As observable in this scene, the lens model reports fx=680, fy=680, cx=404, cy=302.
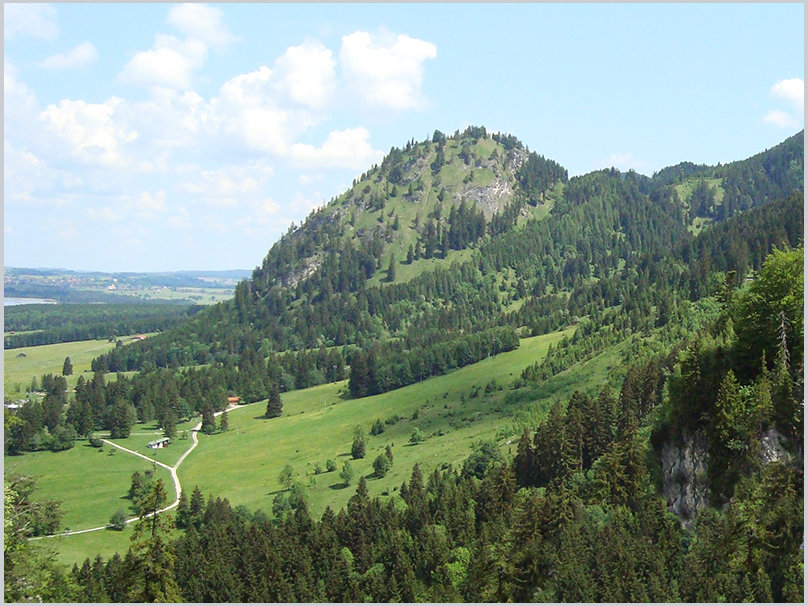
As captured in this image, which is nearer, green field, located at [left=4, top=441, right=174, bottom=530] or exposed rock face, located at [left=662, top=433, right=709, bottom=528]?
exposed rock face, located at [left=662, top=433, right=709, bottom=528]

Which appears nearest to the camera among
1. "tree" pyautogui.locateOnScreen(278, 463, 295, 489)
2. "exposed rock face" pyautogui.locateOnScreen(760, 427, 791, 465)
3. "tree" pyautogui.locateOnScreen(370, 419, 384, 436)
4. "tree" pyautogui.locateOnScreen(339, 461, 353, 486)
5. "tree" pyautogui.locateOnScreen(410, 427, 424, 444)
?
"exposed rock face" pyautogui.locateOnScreen(760, 427, 791, 465)

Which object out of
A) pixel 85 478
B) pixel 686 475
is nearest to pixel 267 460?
pixel 85 478

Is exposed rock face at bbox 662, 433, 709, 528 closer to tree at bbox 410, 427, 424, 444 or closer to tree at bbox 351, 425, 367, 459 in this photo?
tree at bbox 410, 427, 424, 444

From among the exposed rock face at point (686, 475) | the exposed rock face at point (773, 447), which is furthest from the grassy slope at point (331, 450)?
the exposed rock face at point (773, 447)

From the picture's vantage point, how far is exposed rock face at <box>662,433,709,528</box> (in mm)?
61500

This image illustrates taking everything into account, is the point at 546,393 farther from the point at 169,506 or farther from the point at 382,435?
the point at 169,506

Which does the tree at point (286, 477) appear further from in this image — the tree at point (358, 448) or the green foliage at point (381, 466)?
the green foliage at point (381, 466)

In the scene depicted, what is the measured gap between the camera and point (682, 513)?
216 feet

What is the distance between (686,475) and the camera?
6391 cm

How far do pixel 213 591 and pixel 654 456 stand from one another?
5698cm

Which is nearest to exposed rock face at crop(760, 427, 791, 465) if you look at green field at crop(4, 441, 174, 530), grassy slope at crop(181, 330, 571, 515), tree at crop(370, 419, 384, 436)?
grassy slope at crop(181, 330, 571, 515)

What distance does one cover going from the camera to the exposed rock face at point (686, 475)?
61500 mm

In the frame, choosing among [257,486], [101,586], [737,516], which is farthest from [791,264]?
[257,486]

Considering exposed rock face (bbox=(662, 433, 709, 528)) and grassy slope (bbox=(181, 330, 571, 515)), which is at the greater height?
exposed rock face (bbox=(662, 433, 709, 528))
